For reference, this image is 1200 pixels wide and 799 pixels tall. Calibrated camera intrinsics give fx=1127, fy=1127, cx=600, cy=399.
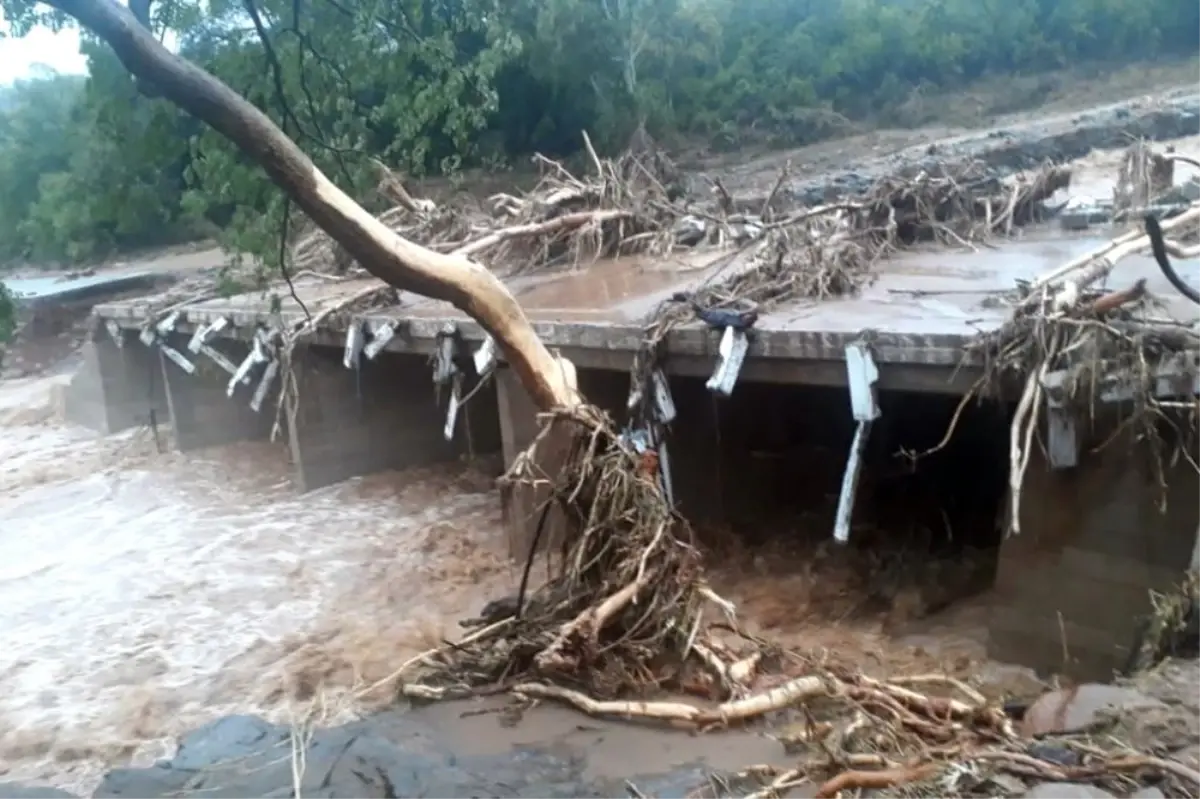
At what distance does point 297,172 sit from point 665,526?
2.47 metres

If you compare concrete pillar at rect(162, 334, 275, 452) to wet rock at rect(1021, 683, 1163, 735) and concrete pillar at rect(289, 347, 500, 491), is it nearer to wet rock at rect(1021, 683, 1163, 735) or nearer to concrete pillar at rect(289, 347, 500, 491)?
concrete pillar at rect(289, 347, 500, 491)

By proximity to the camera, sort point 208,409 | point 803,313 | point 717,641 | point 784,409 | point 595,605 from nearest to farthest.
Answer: point 595,605 → point 717,641 → point 803,313 → point 784,409 → point 208,409

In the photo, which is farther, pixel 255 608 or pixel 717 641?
pixel 255 608

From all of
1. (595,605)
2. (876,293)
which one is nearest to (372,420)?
(876,293)

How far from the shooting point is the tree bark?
167 inches

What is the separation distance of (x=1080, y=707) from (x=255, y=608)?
6096 millimetres

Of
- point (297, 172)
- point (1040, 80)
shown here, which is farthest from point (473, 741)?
point (1040, 80)

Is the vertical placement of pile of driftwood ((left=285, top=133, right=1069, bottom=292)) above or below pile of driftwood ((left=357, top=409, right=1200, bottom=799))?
above

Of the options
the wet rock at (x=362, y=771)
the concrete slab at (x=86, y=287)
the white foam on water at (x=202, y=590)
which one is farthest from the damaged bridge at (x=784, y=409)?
the concrete slab at (x=86, y=287)

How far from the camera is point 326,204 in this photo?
4.80 meters

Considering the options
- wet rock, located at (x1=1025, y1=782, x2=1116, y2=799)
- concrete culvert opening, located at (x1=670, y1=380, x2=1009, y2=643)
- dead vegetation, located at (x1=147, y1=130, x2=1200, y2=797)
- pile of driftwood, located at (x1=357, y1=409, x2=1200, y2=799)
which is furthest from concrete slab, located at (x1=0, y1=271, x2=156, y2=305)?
wet rock, located at (x1=1025, y1=782, x2=1116, y2=799)

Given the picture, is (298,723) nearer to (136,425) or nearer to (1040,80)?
(136,425)

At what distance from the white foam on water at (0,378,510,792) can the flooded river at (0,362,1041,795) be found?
0.02m

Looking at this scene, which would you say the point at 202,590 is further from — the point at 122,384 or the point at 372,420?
the point at 122,384
